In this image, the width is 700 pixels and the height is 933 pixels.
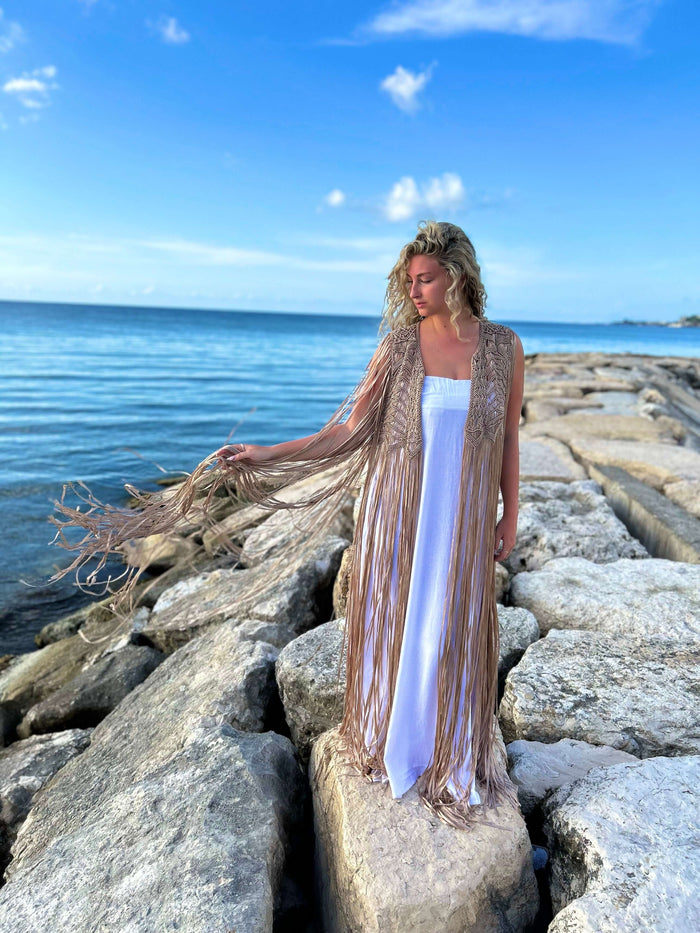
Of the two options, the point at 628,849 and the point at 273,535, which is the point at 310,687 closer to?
the point at 628,849

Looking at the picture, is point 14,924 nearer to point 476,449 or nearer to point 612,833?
point 612,833

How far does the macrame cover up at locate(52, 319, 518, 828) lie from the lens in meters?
2.09

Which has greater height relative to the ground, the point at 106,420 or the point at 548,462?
the point at 548,462

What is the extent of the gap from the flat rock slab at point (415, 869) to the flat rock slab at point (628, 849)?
144 millimetres

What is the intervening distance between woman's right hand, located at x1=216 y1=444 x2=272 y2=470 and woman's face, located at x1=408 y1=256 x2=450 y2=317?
0.65m

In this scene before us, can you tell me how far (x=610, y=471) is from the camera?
5.35 m

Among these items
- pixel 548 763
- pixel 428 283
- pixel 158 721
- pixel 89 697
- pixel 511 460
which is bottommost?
pixel 89 697

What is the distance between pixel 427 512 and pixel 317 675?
3.15 ft

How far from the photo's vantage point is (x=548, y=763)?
93.9 inches

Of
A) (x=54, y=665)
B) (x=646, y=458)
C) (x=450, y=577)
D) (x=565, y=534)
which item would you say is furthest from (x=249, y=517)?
(x=646, y=458)

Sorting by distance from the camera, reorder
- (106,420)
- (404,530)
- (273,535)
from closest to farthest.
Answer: (404,530)
(273,535)
(106,420)

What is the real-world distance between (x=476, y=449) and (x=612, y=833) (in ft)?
3.71

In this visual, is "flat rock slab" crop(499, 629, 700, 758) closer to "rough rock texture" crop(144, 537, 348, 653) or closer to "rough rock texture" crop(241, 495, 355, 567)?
"rough rock texture" crop(144, 537, 348, 653)

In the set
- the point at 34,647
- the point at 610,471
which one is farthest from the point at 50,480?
the point at 610,471
